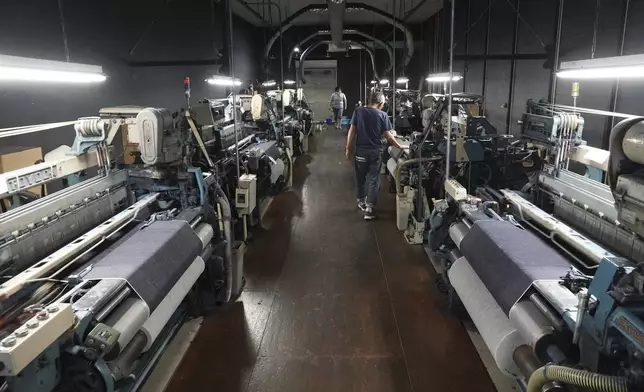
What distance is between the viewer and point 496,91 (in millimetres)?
8547

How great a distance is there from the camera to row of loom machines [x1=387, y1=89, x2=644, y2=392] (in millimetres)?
1579

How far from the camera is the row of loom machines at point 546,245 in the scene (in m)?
1.58

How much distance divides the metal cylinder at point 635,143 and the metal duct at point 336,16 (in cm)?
521

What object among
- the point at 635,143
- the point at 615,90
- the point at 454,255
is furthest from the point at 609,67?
the point at 615,90

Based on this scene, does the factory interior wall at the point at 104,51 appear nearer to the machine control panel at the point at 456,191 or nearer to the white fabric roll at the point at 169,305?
the white fabric roll at the point at 169,305

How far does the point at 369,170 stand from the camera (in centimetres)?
591

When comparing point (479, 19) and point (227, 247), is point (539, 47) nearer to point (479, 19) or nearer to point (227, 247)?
point (479, 19)

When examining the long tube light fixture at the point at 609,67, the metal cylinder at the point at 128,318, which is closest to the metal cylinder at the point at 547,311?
the long tube light fixture at the point at 609,67

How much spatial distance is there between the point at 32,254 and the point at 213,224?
1520 millimetres

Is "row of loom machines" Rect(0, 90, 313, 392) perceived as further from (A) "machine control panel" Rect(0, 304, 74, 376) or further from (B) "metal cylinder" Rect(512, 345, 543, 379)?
(B) "metal cylinder" Rect(512, 345, 543, 379)

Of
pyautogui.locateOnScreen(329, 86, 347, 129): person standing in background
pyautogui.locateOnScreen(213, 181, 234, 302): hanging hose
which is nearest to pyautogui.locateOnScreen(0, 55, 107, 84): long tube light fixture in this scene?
pyautogui.locateOnScreen(213, 181, 234, 302): hanging hose

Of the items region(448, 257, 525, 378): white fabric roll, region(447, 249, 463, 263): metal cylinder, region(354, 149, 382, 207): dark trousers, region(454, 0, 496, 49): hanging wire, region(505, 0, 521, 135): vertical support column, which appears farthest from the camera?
region(505, 0, 521, 135): vertical support column

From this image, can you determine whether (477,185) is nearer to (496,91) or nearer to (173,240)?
(173,240)

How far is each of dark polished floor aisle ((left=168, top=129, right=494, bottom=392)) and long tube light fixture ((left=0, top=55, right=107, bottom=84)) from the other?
1.88m
